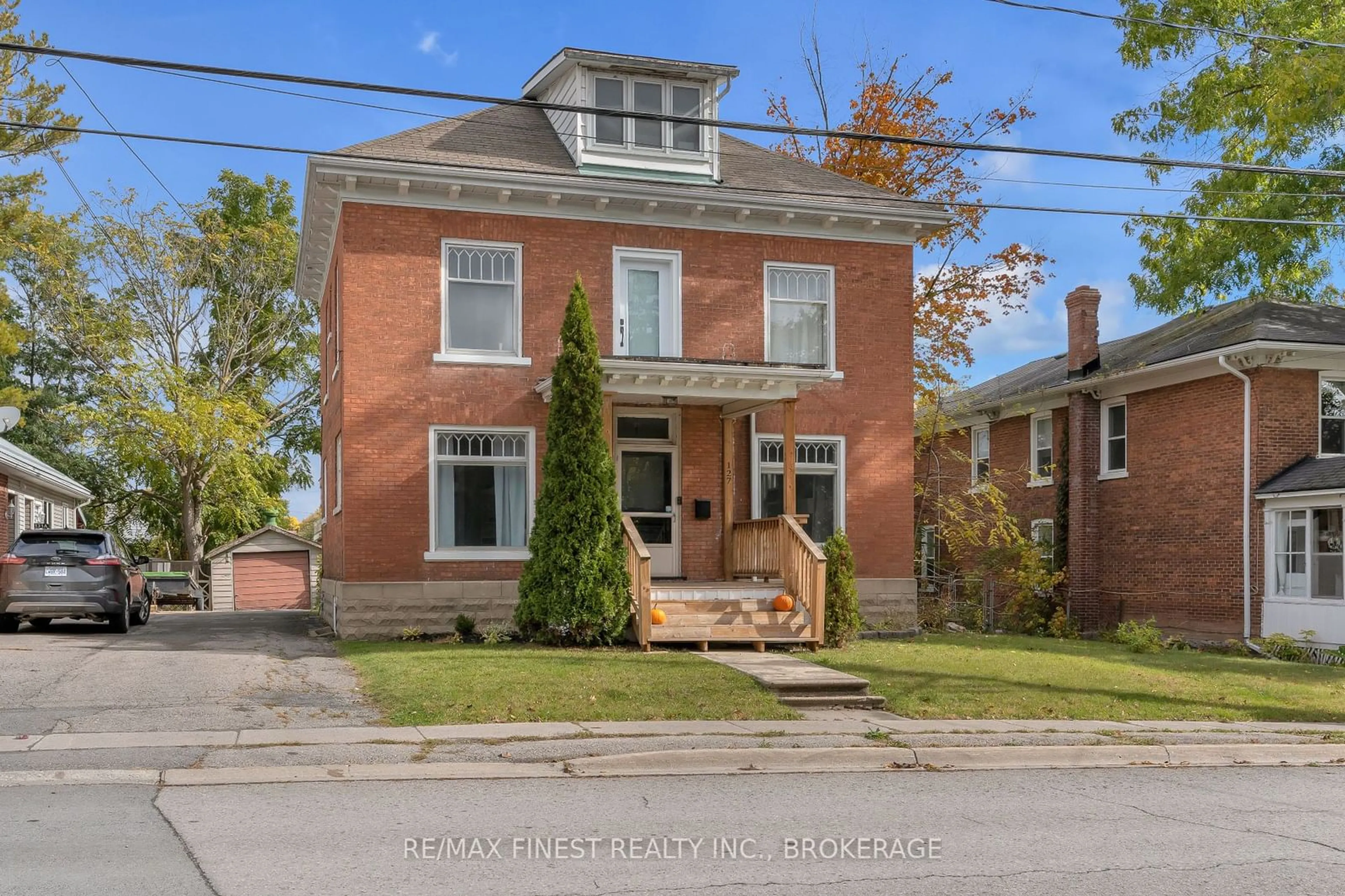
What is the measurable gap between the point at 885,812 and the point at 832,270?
1321cm

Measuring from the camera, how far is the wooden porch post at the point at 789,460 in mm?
17859

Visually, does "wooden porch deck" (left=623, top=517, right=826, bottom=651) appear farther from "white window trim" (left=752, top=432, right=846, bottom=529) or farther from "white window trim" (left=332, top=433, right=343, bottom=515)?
"white window trim" (left=332, top=433, right=343, bottom=515)

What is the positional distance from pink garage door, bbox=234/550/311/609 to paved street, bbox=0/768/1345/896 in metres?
27.2

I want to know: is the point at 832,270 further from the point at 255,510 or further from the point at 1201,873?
the point at 255,510

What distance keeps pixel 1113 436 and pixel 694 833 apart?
21056 mm

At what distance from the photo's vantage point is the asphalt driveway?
10.8 metres

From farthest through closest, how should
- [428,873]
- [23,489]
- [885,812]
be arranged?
1. [23,489]
2. [885,812]
3. [428,873]

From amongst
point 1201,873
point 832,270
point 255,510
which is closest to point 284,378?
point 255,510

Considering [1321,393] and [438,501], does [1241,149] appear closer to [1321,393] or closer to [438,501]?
[1321,393]

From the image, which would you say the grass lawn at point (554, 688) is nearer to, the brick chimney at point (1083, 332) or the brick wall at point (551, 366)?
the brick wall at point (551, 366)

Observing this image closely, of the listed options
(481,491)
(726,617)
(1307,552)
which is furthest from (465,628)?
(1307,552)

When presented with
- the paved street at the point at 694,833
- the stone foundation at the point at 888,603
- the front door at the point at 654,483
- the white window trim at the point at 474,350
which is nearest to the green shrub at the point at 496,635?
the front door at the point at 654,483

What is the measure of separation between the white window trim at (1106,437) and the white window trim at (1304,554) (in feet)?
13.2

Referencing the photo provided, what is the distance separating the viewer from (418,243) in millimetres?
18062
